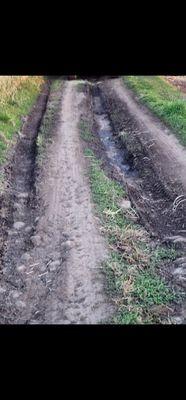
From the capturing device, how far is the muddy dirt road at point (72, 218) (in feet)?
18.5

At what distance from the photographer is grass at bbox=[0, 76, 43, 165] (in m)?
10.7

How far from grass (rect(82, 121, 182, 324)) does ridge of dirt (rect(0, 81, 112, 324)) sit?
14 cm

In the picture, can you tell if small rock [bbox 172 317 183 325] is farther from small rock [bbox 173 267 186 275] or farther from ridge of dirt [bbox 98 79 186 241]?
ridge of dirt [bbox 98 79 186 241]

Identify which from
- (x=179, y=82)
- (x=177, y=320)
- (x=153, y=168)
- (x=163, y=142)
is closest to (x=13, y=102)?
(x=163, y=142)

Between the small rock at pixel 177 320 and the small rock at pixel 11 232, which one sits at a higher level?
the small rock at pixel 177 320

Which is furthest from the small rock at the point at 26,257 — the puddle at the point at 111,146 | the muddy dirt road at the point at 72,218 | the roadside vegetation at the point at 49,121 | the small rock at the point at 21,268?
the puddle at the point at 111,146

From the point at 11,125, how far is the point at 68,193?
3910 mm

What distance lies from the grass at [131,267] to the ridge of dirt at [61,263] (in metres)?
0.14

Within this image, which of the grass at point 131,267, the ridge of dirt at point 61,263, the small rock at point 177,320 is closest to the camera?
the small rock at point 177,320

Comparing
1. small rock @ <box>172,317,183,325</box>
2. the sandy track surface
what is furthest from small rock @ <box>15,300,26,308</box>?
the sandy track surface

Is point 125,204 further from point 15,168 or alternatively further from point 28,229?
point 15,168

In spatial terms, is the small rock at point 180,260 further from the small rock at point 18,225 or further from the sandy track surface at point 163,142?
the small rock at point 18,225
